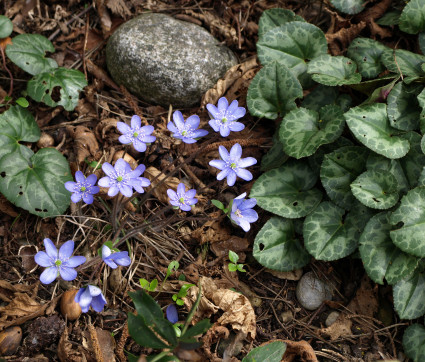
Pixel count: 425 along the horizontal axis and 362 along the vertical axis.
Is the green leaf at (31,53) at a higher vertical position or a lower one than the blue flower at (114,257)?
higher

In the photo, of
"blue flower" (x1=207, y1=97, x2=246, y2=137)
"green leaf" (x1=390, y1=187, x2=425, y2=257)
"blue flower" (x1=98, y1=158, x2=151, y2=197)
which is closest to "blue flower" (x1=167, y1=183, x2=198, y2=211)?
"blue flower" (x1=98, y1=158, x2=151, y2=197)

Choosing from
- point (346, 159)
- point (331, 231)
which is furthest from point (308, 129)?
point (331, 231)

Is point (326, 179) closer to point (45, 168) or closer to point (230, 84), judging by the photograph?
point (230, 84)

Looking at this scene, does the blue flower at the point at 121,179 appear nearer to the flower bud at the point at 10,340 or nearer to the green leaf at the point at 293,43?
the flower bud at the point at 10,340

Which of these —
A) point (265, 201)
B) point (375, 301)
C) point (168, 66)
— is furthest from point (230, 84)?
point (375, 301)

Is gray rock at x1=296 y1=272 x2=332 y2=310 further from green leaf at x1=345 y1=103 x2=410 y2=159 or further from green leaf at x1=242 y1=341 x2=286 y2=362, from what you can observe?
green leaf at x1=345 y1=103 x2=410 y2=159

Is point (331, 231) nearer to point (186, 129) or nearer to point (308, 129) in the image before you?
point (308, 129)

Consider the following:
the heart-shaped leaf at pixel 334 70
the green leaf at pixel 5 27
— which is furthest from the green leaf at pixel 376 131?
→ the green leaf at pixel 5 27
